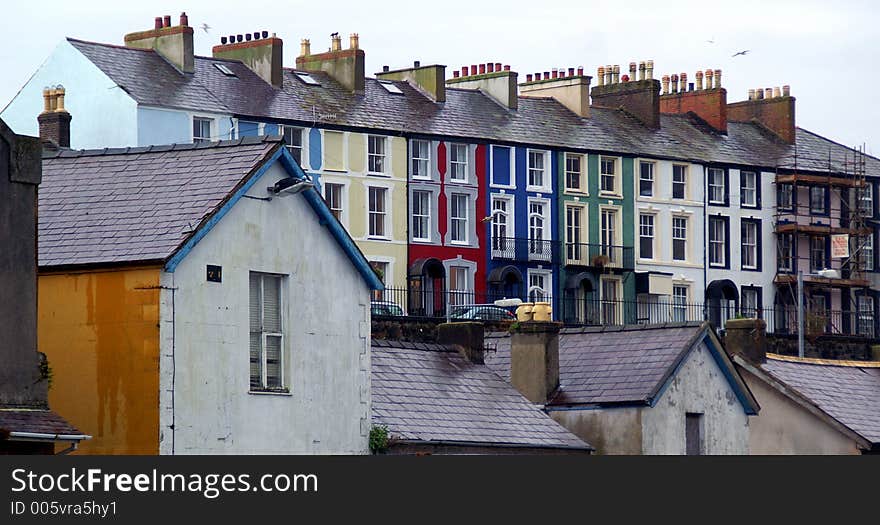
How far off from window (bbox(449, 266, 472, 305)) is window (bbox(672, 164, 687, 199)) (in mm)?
13361

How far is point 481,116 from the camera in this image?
9206cm

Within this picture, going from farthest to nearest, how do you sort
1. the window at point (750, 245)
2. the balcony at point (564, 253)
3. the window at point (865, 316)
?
the window at point (865, 316) → the window at point (750, 245) → the balcony at point (564, 253)

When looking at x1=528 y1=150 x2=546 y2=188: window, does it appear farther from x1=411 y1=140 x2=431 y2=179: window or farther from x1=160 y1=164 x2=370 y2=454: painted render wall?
x1=160 y1=164 x2=370 y2=454: painted render wall

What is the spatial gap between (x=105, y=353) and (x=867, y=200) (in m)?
78.4

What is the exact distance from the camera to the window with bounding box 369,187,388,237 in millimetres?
85750

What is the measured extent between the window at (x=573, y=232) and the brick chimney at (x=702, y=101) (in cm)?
1196

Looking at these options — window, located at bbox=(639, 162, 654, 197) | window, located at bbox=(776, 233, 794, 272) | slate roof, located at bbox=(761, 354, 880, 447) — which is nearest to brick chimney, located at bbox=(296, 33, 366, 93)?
window, located at bbox=(639, 162, 654, 197)

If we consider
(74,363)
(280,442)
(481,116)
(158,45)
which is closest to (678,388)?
(280,442)

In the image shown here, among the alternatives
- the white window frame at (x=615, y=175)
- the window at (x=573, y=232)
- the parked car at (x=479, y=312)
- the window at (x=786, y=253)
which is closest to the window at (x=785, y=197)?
the window at (x=786, y=253)

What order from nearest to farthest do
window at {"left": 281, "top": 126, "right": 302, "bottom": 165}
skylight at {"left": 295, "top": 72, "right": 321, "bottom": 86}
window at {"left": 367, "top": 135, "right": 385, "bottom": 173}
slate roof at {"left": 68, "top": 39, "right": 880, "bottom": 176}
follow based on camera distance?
slate roof at {"left": 68, "top": 39, "right": 880, "bottom": 176}
window at {"left": 281, "top": 126, "right": 302, "bottom": 165}
window at {"left": 367, "top": 135, "right": 385, "bottom": 173}
skylight at {"left": 295, "top": 72, "right": 321, "bottom": 86}

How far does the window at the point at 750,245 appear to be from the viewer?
10031 cm

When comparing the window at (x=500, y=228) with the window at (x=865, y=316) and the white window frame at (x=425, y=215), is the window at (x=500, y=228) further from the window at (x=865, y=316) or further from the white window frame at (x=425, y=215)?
the window at (x=865, y=316)

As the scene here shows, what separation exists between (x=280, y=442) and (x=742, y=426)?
1287cm

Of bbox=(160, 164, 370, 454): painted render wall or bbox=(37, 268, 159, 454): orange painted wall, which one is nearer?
bbox=(37, 268, 159, 454): orange painted wall
